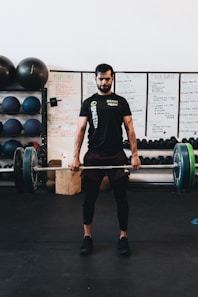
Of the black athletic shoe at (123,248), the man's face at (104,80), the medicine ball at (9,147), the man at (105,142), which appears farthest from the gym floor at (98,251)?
the man's face at (104,80)

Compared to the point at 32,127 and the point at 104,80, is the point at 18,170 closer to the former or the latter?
the point at 104,80

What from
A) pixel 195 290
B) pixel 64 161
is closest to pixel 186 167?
pixel 195 290

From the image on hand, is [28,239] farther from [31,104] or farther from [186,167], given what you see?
[31,104]

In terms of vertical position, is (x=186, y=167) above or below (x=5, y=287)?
above

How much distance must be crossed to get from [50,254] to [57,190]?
1.77 meters

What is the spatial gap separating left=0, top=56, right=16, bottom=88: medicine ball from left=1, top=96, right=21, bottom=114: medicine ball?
170 millimetres

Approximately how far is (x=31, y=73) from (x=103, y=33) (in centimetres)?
106

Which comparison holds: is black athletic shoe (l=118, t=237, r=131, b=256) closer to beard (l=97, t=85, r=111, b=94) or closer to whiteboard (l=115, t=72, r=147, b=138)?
beard (l=97, t=85, r=111, b=94)

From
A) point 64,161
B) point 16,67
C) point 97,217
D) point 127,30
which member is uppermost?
point 127,30

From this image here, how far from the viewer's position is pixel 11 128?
4.16 meters

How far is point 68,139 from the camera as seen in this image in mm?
Answer: 4477

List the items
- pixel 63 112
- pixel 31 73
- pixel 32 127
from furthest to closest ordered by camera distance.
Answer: pixel 63 112, pixel 32 127, pixel 31 73

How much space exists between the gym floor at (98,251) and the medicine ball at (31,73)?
128cm

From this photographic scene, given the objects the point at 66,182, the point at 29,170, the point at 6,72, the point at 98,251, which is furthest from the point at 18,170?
the point at 6,72
